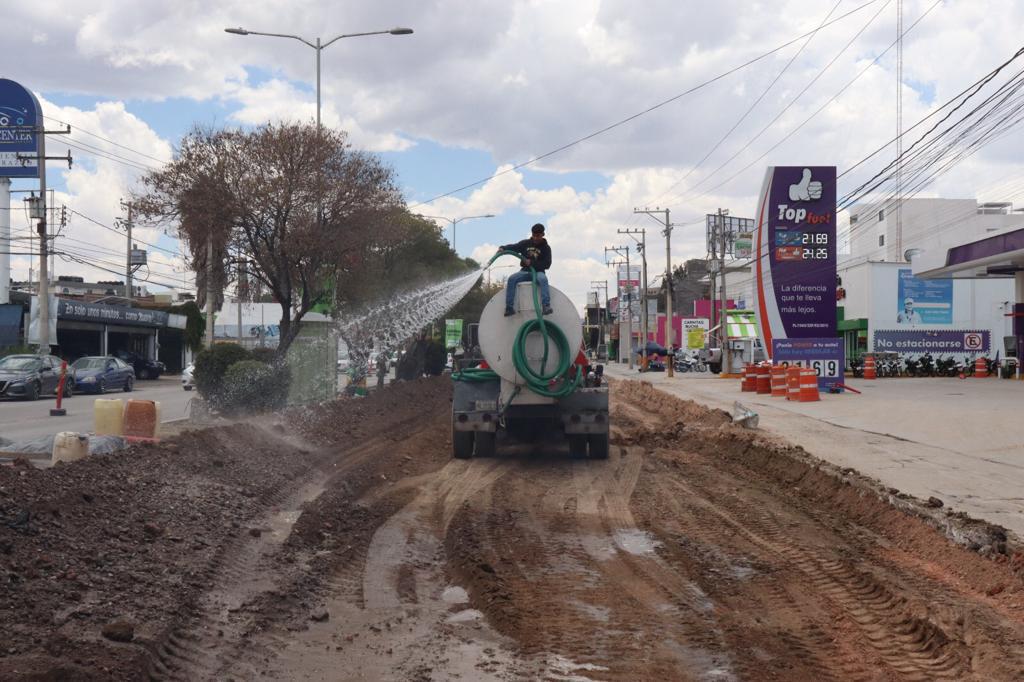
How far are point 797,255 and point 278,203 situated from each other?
20951mm

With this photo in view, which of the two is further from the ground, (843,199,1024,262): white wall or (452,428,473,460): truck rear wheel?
(843,199,1024,262): white wall

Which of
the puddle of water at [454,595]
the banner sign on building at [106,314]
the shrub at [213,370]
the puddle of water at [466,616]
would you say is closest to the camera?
the puddle of water at [466,616]

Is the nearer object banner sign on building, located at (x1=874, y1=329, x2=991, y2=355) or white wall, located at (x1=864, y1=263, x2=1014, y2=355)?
banner sign on building, located at (x1=874, y1=329, x2=991, y2=355)

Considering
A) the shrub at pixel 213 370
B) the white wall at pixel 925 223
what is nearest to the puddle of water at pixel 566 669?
the shrub at pixel 213 370

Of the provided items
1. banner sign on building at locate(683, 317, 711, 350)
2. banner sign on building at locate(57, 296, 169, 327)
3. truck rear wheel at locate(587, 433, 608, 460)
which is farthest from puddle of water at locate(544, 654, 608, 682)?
banner sign on building at locate(683, 317, 711, 350)

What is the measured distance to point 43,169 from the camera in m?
34.4

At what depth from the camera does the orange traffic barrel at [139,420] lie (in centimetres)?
1363

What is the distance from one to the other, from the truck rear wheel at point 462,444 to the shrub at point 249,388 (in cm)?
565

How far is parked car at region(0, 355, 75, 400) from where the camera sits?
96.4 ft

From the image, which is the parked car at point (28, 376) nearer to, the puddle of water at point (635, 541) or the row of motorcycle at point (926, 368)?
the puddle of water at point (635, 541)

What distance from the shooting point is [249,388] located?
18547mm

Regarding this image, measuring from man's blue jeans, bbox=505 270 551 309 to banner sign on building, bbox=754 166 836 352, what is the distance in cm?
2301

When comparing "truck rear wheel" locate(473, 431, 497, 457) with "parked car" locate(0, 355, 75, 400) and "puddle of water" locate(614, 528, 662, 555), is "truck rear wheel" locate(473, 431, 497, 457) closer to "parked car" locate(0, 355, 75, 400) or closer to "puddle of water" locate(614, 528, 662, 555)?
"puddle of water" locate(614, 528, 662, 555)

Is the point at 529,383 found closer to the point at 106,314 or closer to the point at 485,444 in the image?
the point at 485,444
